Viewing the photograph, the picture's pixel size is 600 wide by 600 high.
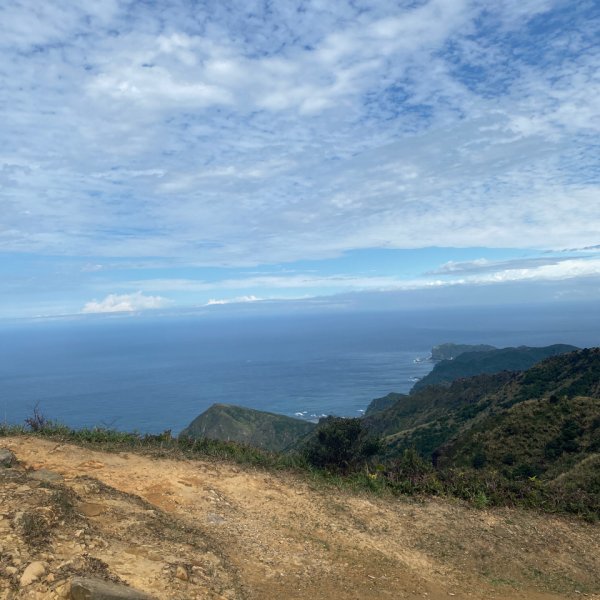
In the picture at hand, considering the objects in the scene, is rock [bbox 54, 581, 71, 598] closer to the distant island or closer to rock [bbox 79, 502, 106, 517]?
rock [bbox 79, 502, 106, 517]

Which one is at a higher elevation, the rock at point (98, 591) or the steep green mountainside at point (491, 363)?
the rock at point (98, 591)

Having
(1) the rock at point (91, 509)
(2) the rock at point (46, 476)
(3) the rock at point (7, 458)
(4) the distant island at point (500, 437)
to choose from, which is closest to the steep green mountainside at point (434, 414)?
(4) the distant island at point (500, 437)

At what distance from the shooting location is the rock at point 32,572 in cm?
628

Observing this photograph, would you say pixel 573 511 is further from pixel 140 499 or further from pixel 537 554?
pixel 140 499

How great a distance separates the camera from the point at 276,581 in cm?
834

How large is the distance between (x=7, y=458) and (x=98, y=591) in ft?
22.9

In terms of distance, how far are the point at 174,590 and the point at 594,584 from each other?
9.20 m

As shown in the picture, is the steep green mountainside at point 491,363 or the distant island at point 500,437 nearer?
the distant island at point 500,437

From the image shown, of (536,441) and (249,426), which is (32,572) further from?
(249,426)

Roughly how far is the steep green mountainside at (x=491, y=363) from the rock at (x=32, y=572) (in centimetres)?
16358

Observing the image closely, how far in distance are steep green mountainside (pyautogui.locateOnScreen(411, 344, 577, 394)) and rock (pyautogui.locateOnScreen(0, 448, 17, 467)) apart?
160 metres

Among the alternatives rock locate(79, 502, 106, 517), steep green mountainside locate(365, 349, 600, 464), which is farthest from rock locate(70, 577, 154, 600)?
steep green mountainside locate(365, 349, 600, 464)

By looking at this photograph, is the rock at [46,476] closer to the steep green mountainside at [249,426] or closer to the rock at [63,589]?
the rock at [63,589]

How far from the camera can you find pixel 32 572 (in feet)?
21.1
